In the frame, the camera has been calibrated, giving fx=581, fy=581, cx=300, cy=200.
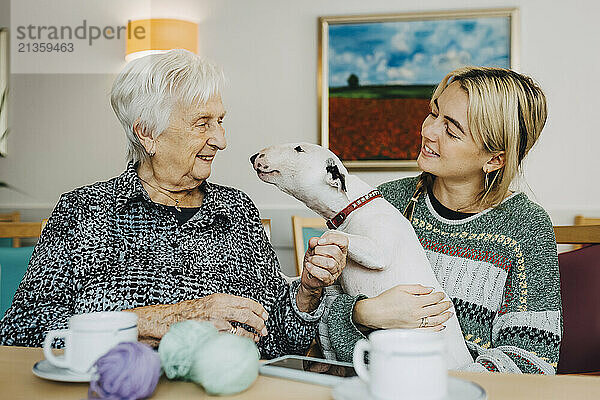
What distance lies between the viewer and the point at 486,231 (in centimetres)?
132

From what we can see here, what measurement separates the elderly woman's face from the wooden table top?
69 cm

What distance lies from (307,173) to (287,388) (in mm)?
645

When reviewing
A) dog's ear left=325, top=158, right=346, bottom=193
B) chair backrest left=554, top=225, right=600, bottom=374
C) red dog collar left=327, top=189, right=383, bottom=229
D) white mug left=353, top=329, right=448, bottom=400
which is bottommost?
chair backrest left=554, top=225, right=600, bottom=374

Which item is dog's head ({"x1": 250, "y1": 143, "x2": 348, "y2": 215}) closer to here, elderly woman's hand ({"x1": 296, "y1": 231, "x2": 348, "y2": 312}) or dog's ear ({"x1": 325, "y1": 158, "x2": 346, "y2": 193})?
dog's ear ({"x1": 325, "y1": 158, "x2": 346, "y2": 193})

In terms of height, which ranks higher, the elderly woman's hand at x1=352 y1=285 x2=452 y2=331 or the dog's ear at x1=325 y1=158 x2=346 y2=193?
the dog's ear at x1=325 y1=158 x2=346 y2=193

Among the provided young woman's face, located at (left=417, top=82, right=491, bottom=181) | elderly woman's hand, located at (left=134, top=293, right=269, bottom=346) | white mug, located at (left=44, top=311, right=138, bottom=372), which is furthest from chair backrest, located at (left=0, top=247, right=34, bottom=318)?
young woman's face, located at (left=417, top=82, right=491, bottom=181)

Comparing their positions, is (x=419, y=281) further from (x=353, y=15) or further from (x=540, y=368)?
(x=353, y=15)

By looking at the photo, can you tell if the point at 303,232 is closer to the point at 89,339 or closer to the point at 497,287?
the point at 497,287

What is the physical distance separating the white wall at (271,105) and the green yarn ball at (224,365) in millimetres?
2322

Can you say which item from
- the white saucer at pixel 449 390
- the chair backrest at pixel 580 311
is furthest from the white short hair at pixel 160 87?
the chair backrest at pixel 580 311

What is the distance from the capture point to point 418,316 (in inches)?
43.4

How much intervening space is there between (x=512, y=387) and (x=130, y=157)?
43.1 inches

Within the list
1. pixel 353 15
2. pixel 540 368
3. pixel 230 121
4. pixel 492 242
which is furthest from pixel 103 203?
pixel 353 15

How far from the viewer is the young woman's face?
1334 mm
